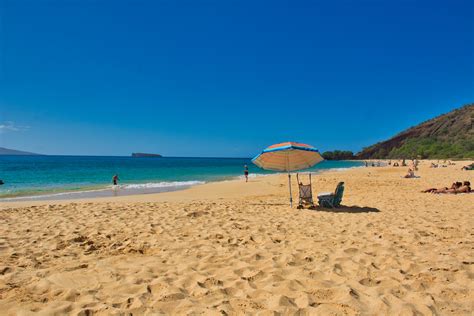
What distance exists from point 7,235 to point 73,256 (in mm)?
2350

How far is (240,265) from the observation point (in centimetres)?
401

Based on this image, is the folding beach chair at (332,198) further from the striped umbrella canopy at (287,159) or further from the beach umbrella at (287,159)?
the striped umbrella canopy at (287,159)

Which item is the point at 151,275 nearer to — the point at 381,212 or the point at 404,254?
the point at 404,254

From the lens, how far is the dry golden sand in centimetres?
291

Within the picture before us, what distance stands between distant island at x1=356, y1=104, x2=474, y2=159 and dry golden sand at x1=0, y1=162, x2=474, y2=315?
2599 inches

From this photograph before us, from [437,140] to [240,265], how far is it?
10103cm

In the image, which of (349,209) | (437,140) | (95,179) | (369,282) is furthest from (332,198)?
(437,140)

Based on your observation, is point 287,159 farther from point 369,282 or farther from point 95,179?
point 95,179

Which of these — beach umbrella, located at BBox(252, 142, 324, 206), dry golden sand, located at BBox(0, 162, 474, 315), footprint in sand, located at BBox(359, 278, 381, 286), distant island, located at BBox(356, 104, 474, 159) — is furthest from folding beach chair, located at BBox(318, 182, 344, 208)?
distant island, located at BBox(356, 104, 474, 159)

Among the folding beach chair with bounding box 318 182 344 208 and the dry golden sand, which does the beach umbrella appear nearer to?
the folding beach chair with bounding box 318 182 344 208

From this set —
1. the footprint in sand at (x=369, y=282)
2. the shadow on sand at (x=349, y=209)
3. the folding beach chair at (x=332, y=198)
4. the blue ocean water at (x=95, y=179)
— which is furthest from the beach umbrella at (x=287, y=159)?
the blue ocean water at (x=95, y=179)

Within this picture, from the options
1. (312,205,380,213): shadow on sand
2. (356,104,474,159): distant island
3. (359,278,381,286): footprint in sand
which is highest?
(356,104,474,159): distant island

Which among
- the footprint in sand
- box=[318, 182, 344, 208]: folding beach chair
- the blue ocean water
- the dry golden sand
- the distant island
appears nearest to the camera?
the dry golden sand

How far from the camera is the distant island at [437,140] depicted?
6760 centimetres
